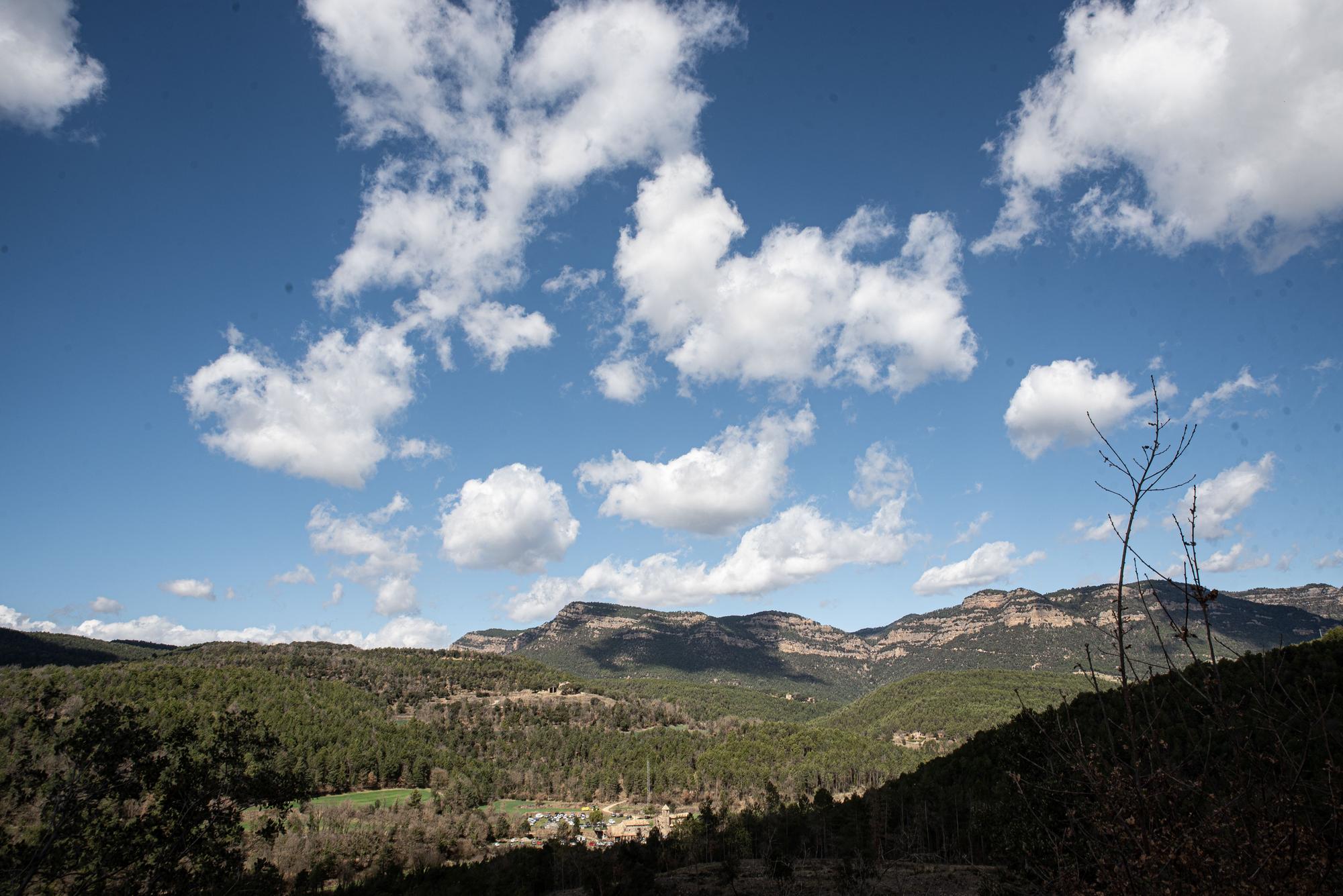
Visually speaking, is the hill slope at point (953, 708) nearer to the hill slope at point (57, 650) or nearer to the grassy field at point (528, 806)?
the grassy field at point (528, 806)

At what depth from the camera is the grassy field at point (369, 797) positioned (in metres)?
100

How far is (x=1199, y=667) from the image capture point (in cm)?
495

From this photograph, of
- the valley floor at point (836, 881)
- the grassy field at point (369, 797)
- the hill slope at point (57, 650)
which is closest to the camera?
the valley floor at point (836, 881)

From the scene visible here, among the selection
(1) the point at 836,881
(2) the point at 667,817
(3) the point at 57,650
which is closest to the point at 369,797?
A: (2) the point at 667,817

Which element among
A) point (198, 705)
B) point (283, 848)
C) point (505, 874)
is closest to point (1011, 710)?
point (505, 874)

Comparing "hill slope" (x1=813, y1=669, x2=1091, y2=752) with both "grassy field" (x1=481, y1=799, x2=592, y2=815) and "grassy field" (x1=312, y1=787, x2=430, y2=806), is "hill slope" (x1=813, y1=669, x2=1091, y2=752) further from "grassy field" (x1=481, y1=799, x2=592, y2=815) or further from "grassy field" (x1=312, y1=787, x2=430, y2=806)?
"grassy field" (x1=312, y1=787, x2=430, y2=806)

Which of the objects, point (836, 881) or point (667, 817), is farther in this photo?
point (667, 817)

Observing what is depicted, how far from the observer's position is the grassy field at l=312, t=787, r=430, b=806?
10019cm

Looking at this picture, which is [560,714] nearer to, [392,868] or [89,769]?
[392,868]

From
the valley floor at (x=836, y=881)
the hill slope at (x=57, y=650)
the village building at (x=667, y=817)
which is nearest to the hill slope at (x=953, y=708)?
the village building at (x=667, y=817)

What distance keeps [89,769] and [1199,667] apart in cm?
3094

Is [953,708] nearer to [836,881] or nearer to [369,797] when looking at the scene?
[369,797]

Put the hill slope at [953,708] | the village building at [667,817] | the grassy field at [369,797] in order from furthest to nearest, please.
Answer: the hill slope at [953,708] → the grassy field at [369,797] → the village building at [667,817]

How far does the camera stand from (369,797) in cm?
10556
